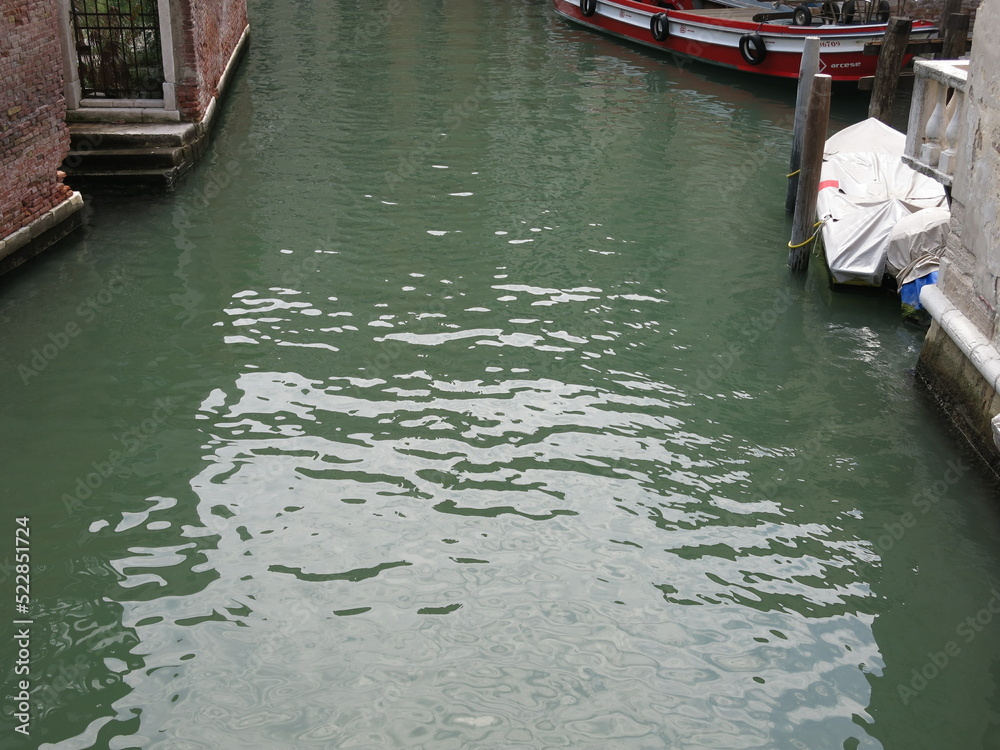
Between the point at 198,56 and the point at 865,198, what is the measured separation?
6.50 metres

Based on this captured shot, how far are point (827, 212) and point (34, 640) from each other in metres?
6.82

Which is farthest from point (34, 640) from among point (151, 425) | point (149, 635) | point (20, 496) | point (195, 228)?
point (195, 228)

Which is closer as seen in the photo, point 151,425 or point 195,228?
point 151,425

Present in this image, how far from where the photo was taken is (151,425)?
5859mm

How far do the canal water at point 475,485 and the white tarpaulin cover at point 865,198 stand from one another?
33 cm

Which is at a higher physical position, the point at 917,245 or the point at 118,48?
the point at 118,48

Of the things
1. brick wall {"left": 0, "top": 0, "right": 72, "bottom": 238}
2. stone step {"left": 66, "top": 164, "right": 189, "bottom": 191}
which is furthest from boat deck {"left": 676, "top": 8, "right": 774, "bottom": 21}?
brick wall {"left": 0, "top": 0, "right": 72, "bottom": 238}

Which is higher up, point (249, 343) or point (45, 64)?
point (45, 64)

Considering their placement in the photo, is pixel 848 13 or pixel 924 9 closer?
pixel 848 13

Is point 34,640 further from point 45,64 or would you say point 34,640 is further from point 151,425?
point 45,64

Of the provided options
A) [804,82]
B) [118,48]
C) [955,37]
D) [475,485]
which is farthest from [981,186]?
[118,48]

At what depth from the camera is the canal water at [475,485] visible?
13.4 ft

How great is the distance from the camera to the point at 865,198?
8484mm

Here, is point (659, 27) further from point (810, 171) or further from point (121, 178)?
point (121, 178)
